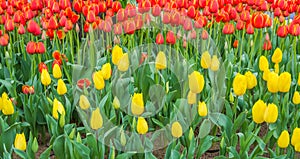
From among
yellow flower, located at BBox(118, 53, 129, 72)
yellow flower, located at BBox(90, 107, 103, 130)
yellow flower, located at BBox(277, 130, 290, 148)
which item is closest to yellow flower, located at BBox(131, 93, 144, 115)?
yellow flower, located at BBox(90, 107, 103, 130)

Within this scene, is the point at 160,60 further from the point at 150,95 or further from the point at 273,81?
the point at 273,81

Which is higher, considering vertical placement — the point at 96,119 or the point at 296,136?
the point at 96,119

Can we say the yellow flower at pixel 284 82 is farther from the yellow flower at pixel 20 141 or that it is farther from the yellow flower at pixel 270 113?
the yellow flower at pixel 20 141

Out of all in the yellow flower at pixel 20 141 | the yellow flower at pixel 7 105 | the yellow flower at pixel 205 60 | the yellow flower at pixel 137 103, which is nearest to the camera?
the yellow flower at pixel 137 103

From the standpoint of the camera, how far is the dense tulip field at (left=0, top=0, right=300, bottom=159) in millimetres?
2801

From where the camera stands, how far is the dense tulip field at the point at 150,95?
2801 mm

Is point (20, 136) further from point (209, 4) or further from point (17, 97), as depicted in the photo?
point (209, 4)

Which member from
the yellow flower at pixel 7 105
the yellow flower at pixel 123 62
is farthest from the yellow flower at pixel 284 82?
the yellow flower at pixel 7 105

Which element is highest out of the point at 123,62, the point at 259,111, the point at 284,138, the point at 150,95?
the point at 123,62

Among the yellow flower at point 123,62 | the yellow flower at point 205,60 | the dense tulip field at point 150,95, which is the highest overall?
the yellow flower at point 123,62

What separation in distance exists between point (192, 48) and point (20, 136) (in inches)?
85.8

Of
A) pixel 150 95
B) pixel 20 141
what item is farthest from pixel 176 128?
pixel 150 95

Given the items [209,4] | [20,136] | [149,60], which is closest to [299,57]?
[209,4]

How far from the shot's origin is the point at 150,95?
3.46m
